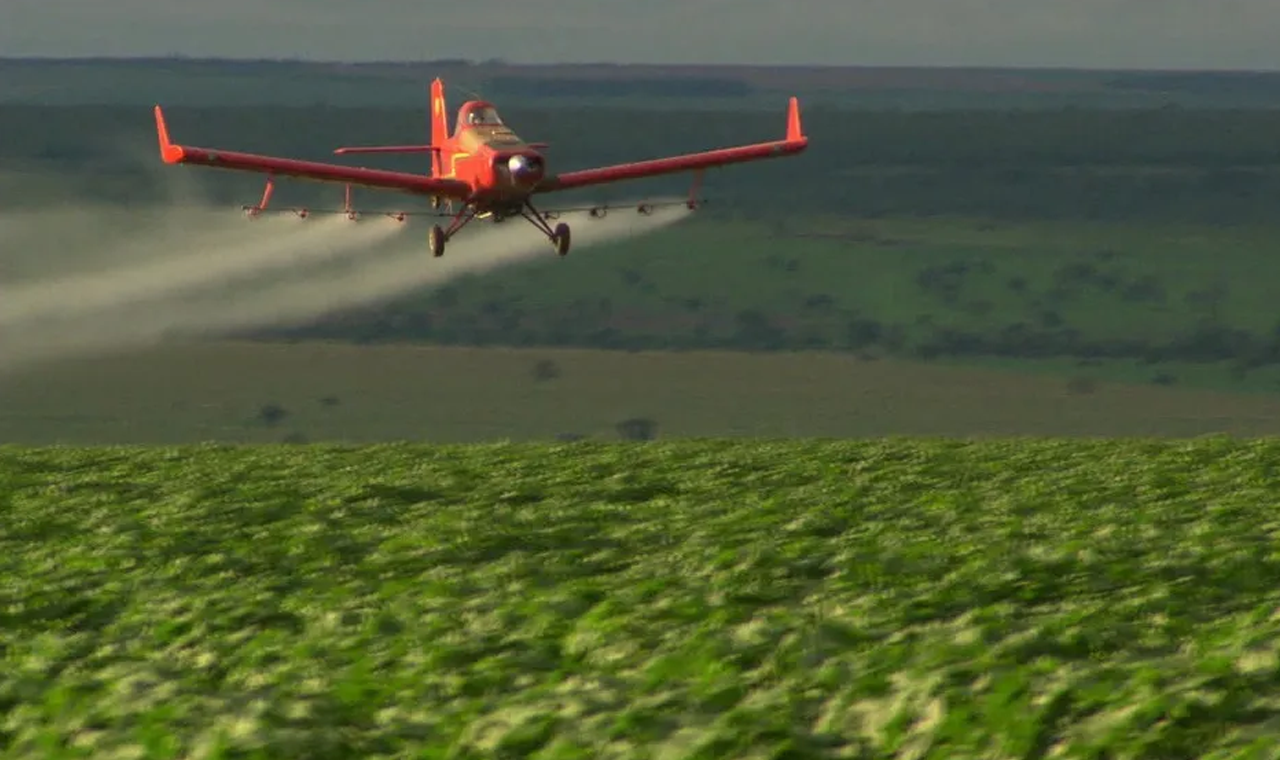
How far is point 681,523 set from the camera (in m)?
40.5

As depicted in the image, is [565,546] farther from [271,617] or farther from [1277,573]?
[1277,573]

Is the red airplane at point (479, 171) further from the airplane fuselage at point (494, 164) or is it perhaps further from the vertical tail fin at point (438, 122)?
the vertical tail fin at point (438, 122)

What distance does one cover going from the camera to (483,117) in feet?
196

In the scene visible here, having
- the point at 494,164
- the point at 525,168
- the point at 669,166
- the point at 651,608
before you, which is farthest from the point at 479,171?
the point at 651,608

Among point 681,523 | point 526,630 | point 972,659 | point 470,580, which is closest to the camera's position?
point 972,659

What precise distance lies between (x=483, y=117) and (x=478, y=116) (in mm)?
136

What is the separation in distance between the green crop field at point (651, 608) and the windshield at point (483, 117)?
13.9m

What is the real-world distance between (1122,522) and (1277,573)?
4272mm

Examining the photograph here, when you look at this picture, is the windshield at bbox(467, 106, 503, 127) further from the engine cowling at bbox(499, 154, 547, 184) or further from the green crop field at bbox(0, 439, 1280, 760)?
the green crop field at bbox(0, 439, 1280, 760)

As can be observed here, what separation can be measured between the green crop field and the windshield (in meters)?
13.9

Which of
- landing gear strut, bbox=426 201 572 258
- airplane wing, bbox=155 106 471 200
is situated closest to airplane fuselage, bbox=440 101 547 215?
landing gear strut, bbox=426 201 572 258

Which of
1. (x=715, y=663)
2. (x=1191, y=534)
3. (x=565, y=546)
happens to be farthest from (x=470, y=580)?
(x=1191, y=534)

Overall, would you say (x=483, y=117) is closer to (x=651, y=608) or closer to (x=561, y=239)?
(x=561, y=239)

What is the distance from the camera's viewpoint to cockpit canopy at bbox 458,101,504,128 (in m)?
59.2
